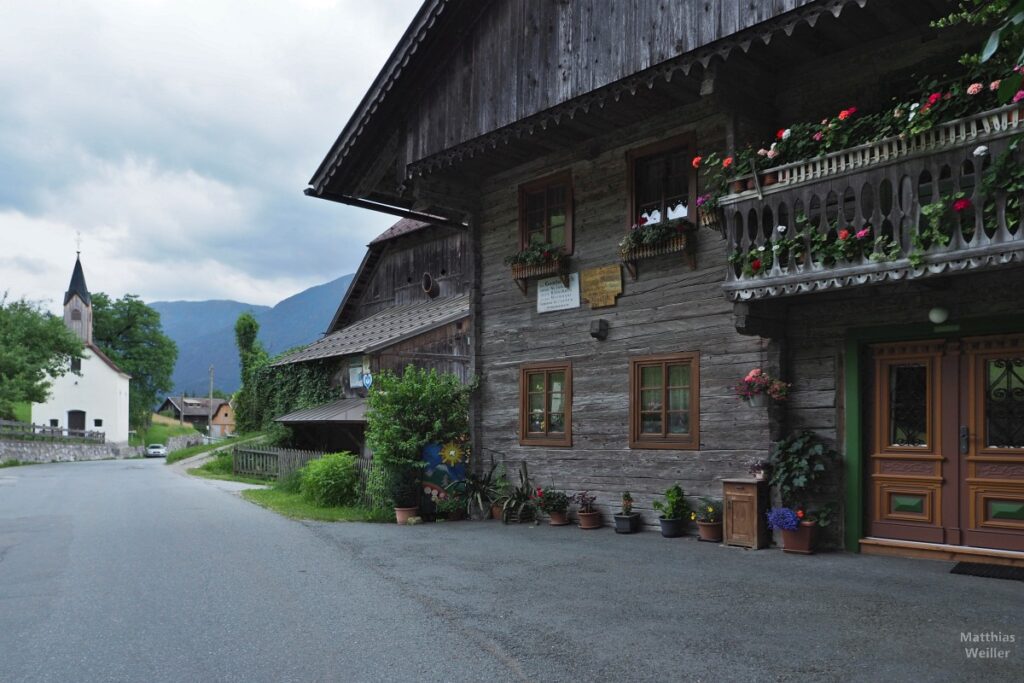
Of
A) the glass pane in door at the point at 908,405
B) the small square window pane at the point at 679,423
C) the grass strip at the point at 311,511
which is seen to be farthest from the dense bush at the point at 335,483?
the glass pane in door at the point at 908,405

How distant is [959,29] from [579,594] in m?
7.43

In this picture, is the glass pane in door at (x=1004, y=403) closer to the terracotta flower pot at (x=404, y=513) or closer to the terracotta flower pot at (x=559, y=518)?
the terracotta flower pot at (x=559, y=518)

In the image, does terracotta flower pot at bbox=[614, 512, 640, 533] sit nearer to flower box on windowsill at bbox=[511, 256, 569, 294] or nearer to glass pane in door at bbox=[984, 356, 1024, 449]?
flower box on windowsill at bbox=[511, 256, 569, 294]

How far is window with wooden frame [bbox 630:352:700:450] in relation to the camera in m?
11.5

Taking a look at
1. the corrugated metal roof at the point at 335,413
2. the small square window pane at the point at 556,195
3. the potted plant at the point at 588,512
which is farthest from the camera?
the corrugated metal roof at the point at 335,413

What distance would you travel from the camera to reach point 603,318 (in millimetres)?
12891

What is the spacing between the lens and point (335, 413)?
23609 millimetres

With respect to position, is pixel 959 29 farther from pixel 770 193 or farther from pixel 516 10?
pixel 516 10

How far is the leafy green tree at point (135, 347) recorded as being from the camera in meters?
75.9

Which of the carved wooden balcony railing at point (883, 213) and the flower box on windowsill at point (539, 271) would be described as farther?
the flower box on windowsill at point (539, 271)

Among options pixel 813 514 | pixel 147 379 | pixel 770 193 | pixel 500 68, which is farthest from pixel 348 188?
pixel 147 379

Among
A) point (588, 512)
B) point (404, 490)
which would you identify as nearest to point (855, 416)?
point (588, 512)

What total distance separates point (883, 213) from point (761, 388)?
8.11ft

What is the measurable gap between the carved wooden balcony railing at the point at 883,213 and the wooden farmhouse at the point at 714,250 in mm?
27
